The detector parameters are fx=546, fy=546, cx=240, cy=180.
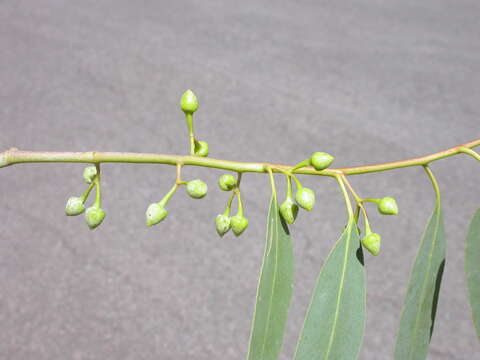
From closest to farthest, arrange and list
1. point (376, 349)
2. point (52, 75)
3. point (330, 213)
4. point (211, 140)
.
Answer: point (376, 349), point (330, 213), point (211, 140), point (52, 75)

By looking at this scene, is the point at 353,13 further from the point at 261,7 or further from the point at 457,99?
the point at 457,99

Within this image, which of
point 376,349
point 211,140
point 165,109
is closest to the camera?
point 376,349

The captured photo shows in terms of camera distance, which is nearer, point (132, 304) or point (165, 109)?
point (132, 304)

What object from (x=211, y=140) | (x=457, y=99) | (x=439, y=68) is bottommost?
(x=211, y=140)

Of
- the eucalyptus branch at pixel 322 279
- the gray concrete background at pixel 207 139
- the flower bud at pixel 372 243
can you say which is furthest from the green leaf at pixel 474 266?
the gray concrete background at pixel 207 139

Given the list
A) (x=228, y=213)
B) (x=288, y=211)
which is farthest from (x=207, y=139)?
(x=288, y=211)

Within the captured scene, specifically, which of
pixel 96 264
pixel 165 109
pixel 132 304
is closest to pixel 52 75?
pixel 165 109

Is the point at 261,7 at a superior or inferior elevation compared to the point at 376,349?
superior

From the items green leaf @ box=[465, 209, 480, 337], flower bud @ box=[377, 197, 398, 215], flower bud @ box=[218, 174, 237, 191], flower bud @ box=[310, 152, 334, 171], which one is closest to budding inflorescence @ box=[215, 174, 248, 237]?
flower bud @ box=[218, 174, 237, 191]
